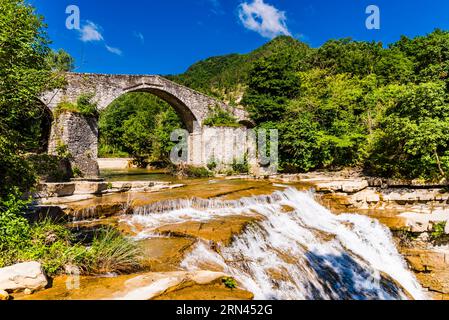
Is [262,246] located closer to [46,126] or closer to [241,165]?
[46,126]

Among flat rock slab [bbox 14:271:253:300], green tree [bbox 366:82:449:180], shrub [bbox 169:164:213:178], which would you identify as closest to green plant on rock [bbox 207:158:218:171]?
shrub [bbox 169:164:213:178]

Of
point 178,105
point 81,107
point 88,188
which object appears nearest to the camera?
point 88,188

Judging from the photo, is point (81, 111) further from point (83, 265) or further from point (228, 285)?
point (228, 285)

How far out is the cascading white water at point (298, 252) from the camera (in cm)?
516

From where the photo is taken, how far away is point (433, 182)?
11.5 metres

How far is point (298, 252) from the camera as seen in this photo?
6305 millimetres

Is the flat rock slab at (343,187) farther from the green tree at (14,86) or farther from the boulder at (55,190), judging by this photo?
Answer: the green tree at (14,86)

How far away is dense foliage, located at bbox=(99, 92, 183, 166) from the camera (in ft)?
84.9

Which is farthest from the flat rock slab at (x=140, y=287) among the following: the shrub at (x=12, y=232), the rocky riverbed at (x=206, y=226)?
the shrub at (x=12, y=232)

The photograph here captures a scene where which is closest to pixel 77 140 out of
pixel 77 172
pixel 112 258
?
pixel 77 172

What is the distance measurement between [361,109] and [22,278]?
19625mm

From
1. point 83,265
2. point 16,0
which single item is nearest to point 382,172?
point 83,265

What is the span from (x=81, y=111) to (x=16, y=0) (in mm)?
8230

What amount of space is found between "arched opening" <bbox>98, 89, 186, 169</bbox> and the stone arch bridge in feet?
1.27
